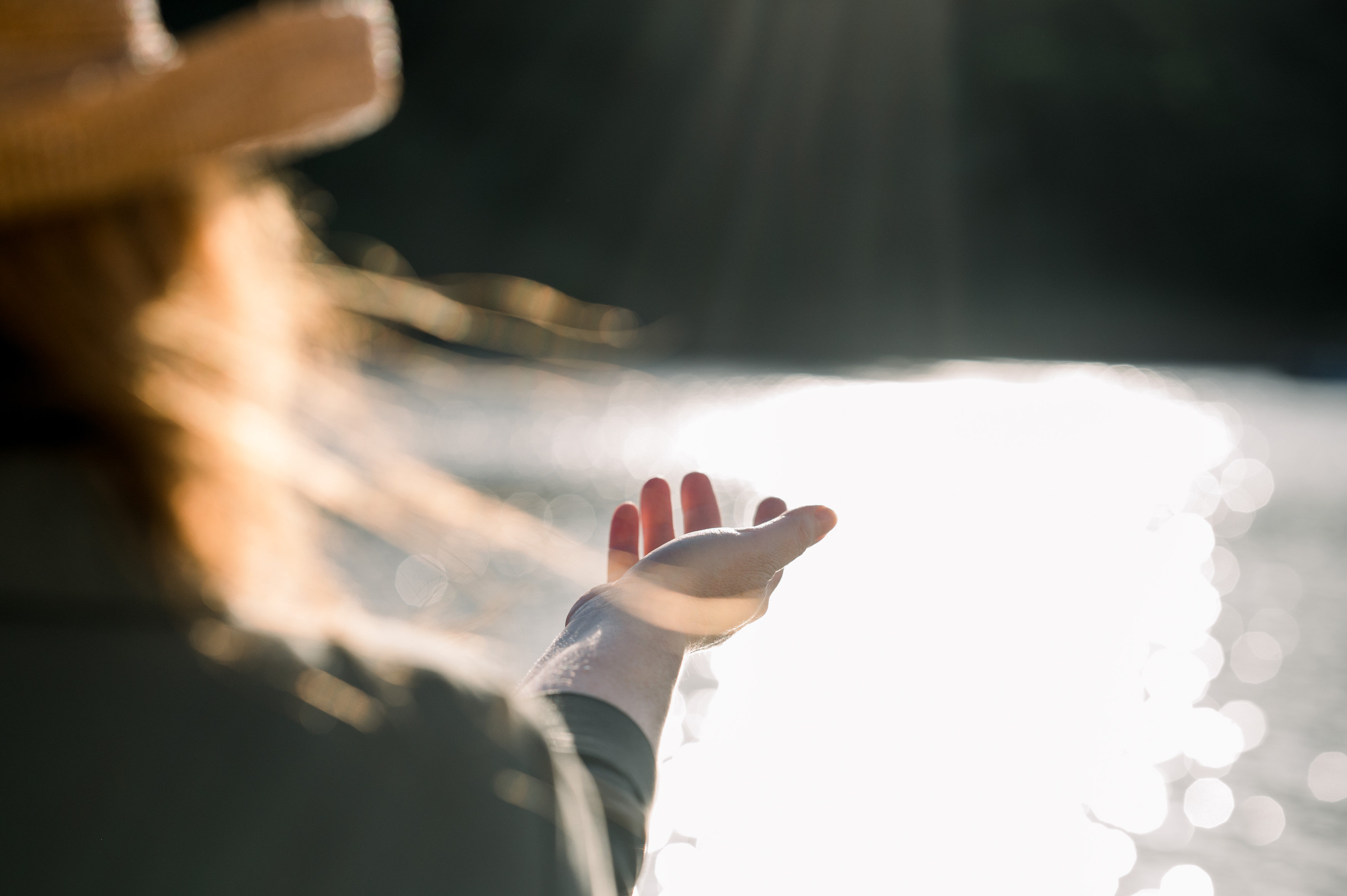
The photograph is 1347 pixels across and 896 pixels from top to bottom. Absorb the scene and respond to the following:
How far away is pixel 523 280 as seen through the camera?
1981mm

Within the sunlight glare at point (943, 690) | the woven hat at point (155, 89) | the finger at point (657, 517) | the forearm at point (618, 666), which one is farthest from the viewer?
the sunlight glare at point (943, 690)

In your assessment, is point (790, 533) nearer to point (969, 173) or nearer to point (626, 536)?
point (626, 536)

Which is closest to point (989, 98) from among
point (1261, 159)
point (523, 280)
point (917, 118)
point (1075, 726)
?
point (917, 118)

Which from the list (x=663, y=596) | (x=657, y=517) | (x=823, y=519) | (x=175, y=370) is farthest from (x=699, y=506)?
(x=175, y=370)

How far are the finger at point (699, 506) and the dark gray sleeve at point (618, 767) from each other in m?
0.44

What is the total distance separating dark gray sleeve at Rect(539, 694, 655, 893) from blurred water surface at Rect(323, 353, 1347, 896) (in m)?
0.58

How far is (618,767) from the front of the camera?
880 millimetres

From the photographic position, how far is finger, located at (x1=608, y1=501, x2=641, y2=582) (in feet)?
4.45

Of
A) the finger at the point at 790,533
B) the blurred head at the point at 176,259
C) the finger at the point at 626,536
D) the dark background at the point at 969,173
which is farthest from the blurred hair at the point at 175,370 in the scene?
the dark background at the point at 969,173

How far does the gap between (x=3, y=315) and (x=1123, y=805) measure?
765 inches

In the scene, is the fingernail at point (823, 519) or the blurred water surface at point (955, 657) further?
the blurred water surface at point (955, 657)

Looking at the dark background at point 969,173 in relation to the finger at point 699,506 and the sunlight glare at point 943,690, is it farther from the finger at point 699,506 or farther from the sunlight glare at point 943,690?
the finger at point 699,506

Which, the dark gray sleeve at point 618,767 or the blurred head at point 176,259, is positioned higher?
the blurred head at point 176,259

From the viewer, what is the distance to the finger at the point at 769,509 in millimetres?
1361
